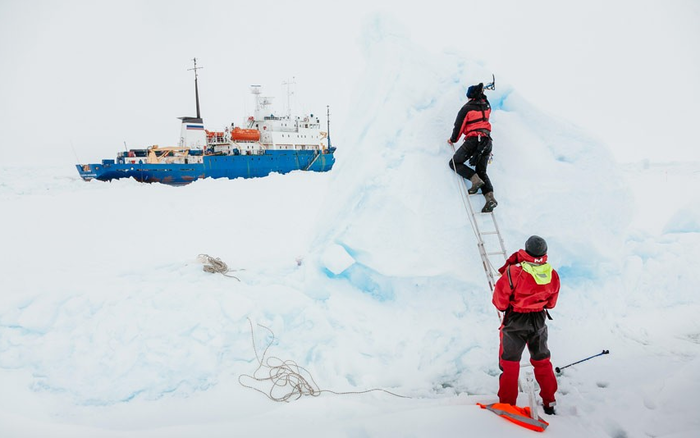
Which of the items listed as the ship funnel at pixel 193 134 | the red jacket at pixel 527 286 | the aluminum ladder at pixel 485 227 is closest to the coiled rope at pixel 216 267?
the aluminum ladder at pixel 485 227

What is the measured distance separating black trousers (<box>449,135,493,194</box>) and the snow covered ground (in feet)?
0.81

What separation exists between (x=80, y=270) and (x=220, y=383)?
4007 mm

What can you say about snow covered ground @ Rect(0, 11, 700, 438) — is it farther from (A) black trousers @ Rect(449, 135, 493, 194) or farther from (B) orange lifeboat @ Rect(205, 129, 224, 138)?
(B) orange lifeboat @ Rect(205, 129, 224, 138)

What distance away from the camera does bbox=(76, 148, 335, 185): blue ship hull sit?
70.8 feet

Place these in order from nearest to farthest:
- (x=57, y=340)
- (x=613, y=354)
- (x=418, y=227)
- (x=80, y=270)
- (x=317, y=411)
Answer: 1. (x=317, y=411)
2. (x=57, y=340)
3. (x=613, y=354)
4. (x=418, y=227)
5. (x=80, y=270)

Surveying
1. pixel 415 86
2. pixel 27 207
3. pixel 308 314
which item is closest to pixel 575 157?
A: pixel 415 86

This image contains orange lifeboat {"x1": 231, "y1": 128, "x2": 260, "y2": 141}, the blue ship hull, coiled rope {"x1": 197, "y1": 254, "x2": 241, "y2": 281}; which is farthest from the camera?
orange lifeboat {"x1": 231, "y1": 128, "x2": 260, "y2": 141}

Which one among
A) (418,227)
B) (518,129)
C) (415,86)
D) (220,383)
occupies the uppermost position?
(415,86)

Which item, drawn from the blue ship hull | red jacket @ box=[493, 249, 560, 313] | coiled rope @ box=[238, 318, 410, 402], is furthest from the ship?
red jacket @ box=[493, 249, 560, 313]

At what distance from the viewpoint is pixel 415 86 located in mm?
4766

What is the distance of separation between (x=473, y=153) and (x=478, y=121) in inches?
14.5

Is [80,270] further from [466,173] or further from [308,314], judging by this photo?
[466,173]

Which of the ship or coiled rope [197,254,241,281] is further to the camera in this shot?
the ship

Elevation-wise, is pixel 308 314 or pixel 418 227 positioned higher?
pixel 418 227
